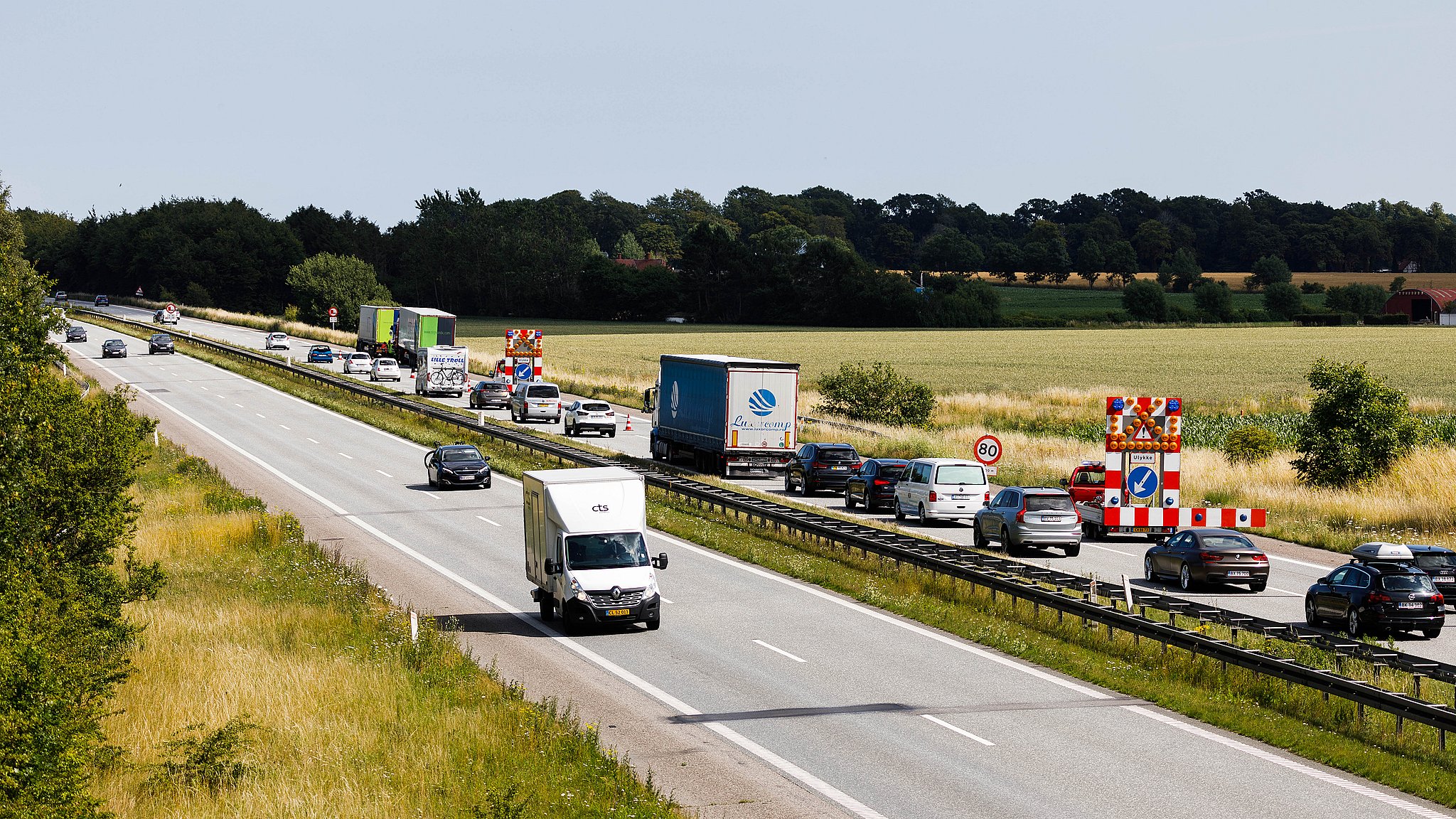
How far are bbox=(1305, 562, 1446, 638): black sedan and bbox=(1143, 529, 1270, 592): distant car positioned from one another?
3783mm

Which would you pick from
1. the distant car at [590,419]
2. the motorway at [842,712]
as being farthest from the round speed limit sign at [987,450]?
the distant car at [590,419]

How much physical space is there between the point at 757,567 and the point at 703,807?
1722cm

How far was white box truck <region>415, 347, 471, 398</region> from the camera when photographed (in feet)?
259

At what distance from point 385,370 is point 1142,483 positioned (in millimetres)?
65086

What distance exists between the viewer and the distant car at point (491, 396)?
247 feet

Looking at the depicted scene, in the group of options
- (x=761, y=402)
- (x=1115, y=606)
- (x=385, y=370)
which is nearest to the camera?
(x=1115, y=606)

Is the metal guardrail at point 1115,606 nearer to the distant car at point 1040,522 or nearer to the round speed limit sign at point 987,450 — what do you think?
the distant car at point 1040,522

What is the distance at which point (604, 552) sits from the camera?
82.6 ft

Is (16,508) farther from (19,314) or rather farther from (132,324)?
(132,324)

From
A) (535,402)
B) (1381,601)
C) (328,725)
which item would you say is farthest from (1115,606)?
(535,402)

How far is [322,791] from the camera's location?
1535 cm

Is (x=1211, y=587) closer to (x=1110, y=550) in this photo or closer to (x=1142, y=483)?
(x=1142, y=483)

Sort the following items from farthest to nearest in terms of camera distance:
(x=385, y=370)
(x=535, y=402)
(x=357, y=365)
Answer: (x=357, y=365) < (x=385, y=370) < (x=535, y=402)

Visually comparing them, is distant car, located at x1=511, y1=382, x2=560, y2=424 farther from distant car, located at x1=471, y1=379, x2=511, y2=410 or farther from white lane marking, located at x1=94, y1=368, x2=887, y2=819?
white lane marking, located at x1=94, y1=368, x2=887, y2=819
